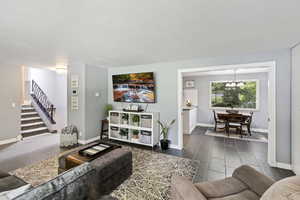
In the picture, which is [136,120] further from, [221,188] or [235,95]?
[235,95]

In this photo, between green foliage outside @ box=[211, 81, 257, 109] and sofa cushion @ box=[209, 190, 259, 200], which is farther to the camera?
green foliage outside @ box=[211, 81, 257, 109]

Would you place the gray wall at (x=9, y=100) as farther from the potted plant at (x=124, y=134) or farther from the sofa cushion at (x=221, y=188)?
the sofa cushion at (x=221, y=188)

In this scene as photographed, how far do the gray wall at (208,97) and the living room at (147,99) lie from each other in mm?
1759

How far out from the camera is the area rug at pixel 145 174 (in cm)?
199

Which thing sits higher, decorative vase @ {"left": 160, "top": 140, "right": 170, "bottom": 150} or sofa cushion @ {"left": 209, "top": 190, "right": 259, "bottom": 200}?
sofa cushion @ {"left": 209, "top": 190, "right": 259, "bottom": 200}

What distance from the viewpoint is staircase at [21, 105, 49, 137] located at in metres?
4.81

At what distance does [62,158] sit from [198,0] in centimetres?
274

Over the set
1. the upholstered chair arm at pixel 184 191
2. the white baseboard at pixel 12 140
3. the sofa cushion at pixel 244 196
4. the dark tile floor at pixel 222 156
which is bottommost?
the dark tile floor at pixel 222 156

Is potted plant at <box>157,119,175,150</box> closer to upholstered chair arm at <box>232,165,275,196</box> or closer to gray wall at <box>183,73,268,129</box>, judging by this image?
upholstered chair arm at <box>232,165,275,196</box>

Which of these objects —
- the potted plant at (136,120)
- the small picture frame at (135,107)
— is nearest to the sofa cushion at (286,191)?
the potted plant at (136,120)

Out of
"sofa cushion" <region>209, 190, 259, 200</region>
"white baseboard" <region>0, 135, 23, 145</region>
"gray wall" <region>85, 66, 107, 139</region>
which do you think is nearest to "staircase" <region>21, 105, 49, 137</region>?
"white baseboard" <region>0, 135, 23, 145</region>

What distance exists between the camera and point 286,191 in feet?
2.73

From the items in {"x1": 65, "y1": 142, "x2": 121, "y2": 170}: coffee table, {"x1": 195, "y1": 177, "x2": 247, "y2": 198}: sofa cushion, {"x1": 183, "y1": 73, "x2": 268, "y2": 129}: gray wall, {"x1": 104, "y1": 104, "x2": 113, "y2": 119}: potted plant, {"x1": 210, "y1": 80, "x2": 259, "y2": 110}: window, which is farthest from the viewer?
{"x1": 210, "y1": 80, "x2": 259, "y2": 110}: window

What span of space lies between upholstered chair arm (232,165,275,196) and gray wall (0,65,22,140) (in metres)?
5.85
